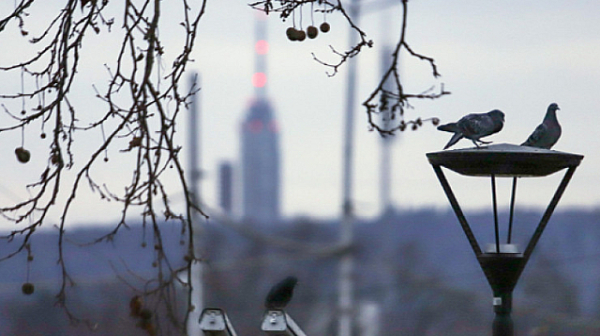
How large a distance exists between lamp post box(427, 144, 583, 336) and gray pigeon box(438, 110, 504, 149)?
16 centimetres

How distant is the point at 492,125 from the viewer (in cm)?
420

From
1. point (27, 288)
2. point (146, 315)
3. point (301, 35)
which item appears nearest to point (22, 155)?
point (27, 288)

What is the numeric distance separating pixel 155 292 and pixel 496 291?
126cm

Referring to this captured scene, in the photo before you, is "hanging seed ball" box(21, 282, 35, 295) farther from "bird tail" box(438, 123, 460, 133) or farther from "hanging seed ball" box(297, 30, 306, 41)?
"bird tail" box(438, 123, 460, 133)

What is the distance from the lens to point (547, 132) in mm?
4297

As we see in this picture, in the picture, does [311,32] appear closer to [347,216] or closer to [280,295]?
[280,295]

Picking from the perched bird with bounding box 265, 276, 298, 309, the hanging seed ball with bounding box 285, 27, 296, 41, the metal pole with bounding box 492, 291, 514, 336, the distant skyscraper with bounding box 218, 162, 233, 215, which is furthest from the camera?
the distant skyscraper with bounding box 218, 162, 233, 215

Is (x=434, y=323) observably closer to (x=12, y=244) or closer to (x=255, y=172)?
(x=12, y=244)

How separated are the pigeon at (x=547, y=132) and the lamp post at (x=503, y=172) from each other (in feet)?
0.74

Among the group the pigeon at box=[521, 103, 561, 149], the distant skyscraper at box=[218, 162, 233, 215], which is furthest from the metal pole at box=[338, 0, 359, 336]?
the pigeon at box=[521, 103, 561, 149]

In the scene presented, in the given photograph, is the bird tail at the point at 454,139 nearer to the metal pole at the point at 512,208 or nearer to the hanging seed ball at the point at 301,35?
the metal pole at the point at 512,208

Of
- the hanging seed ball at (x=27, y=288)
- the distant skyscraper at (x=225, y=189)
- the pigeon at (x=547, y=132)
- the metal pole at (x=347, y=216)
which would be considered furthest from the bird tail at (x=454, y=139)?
the distant skyscraper at (x=225, y=189)

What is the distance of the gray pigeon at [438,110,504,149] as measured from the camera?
4191 millimetres

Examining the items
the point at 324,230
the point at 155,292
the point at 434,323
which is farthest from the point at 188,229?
the point at 324,230
